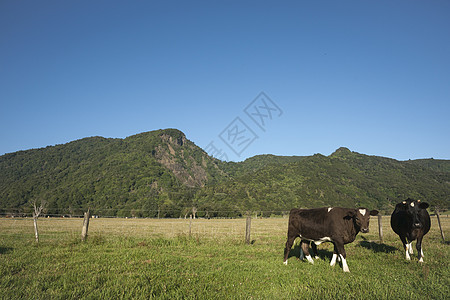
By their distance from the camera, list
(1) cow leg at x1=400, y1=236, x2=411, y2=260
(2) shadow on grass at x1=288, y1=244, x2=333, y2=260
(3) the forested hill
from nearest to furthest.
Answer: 1. (1) cow leg at x1=400, y1=236, x2=411, y2=260
2. (2) shadow on grass at x1=288, y1=244, x2=333, y2=260
3. (3) the forested hill

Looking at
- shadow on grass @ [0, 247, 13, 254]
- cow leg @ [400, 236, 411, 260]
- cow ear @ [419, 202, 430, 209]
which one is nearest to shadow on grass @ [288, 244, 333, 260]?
cow leg @ [400, 236, 411, 260]

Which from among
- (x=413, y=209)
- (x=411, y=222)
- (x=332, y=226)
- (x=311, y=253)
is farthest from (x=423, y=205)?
(x=311, y=253)

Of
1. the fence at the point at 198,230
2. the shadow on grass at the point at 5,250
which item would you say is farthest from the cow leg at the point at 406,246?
the shadow on grass at the point at 5,250

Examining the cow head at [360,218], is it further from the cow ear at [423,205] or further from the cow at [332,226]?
the cow ear at [423,205]

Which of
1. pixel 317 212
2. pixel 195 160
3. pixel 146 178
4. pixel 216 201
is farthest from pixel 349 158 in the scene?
pixel 317 212

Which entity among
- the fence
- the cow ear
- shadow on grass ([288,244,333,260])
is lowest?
the fence

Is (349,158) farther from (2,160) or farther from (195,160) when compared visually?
(2,160)

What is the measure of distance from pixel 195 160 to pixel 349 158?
314 ft

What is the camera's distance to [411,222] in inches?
377

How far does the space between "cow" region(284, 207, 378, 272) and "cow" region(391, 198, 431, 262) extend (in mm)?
1947

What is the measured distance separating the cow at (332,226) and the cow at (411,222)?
195 cm

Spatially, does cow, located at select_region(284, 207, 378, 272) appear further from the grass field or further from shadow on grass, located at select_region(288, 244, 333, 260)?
shadow on grass, located at select_region(288, 244, 333, 260)

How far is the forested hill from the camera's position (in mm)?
87750

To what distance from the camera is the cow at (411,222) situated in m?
9.28
